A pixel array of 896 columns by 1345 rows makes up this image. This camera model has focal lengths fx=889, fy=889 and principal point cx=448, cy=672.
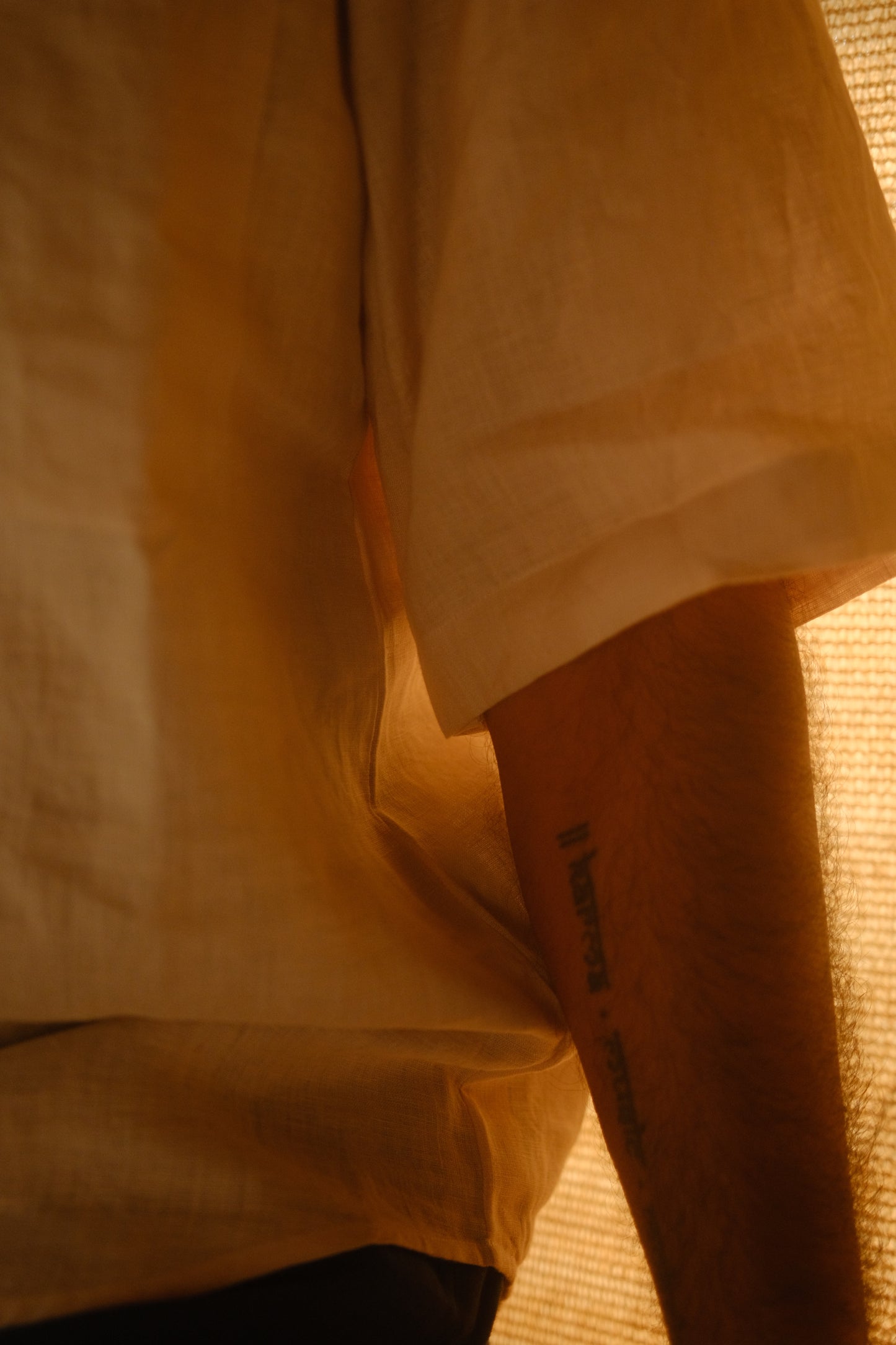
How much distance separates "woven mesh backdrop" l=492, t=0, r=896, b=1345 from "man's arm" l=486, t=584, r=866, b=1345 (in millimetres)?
234

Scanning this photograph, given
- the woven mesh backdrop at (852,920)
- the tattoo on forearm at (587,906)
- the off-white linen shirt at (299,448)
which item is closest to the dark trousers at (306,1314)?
the off-white linen shirt at (299,448)

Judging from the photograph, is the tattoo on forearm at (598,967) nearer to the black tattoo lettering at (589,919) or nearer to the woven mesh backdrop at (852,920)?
the black tattoo lettering at (589,919)

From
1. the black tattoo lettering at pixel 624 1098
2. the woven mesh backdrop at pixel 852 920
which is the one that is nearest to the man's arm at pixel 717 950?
the black tattoo lettering at pixel 624 1098

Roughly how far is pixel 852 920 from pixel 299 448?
47 centimetres

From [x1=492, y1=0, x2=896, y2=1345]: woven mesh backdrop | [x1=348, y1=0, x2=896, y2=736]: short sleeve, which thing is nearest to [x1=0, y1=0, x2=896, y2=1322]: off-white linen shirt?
[x1=348, y1=0, x2=896, y2=736]: short sleeve

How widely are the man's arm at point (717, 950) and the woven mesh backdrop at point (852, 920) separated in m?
0.23

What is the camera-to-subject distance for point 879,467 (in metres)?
0.30

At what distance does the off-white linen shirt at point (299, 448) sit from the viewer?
29 centimetres

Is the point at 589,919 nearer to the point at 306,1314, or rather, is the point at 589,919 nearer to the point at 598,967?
the point at 598,967

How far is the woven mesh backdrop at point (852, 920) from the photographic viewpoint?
58cm

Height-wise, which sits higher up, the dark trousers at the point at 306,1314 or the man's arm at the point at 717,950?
the man's arm at the point at 717,950

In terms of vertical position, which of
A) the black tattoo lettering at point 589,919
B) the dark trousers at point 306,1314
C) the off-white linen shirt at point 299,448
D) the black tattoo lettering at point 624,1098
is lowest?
the dark trousers at point 306,1314

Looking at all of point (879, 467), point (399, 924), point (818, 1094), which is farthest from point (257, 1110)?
point (879, 467)

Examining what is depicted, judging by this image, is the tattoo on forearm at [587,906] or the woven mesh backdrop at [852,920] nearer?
the tattoo on forearm at [587,906]
